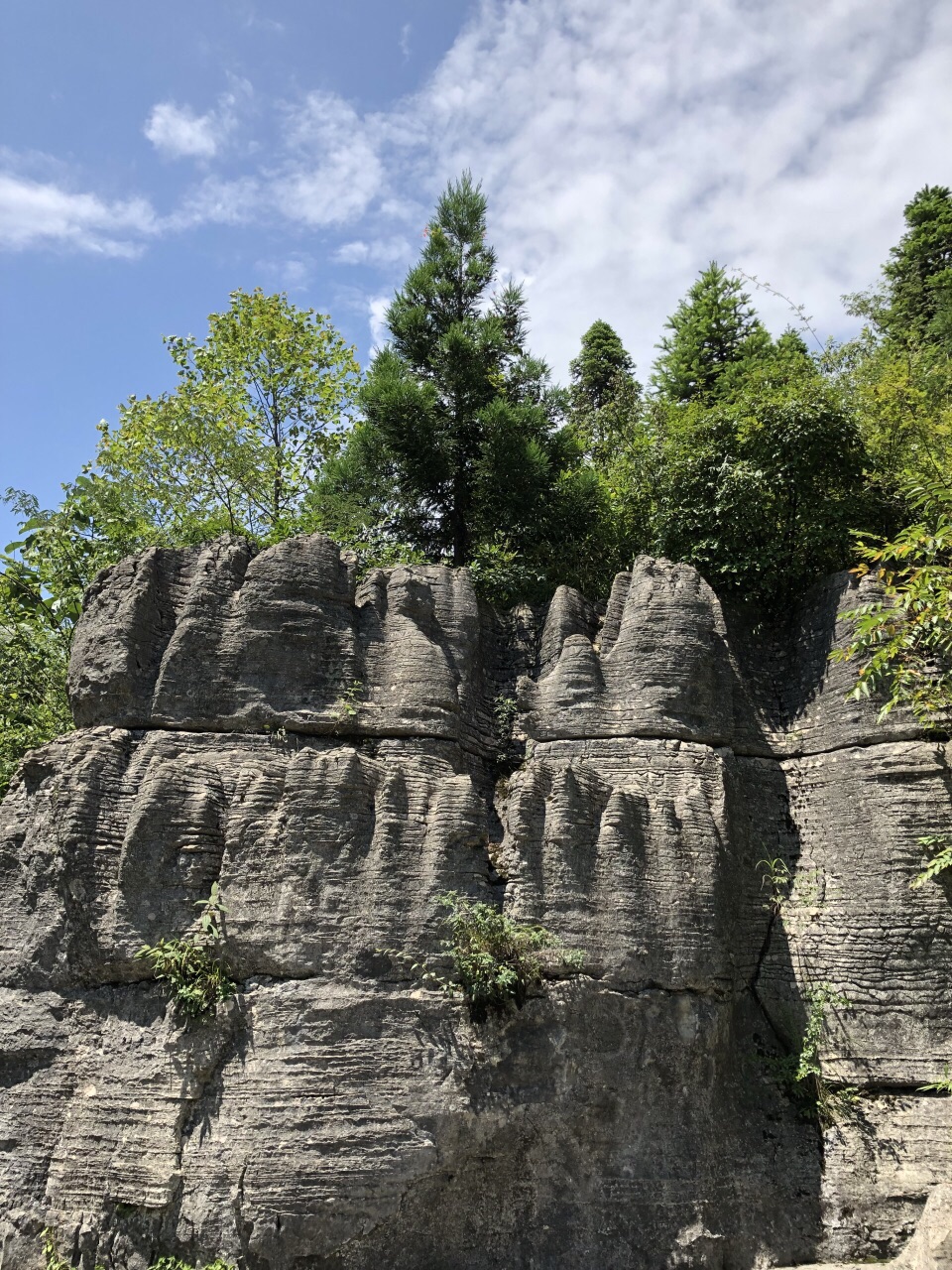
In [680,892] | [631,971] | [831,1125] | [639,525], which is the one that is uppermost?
[639,525]

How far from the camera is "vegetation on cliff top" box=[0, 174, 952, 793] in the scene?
8.65 m

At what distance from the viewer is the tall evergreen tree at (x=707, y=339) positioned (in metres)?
16.4

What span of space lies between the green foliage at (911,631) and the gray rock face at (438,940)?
34 cm

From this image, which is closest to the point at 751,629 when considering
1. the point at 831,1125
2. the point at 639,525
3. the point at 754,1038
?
the point at 639,525

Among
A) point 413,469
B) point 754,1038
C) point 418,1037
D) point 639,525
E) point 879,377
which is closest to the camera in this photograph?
point 418,1037

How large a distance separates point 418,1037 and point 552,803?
6.40ft

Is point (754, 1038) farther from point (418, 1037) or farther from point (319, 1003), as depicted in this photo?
point (319, 1003)

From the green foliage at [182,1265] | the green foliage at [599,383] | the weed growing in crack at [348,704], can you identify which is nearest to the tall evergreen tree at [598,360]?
the green foliage at [599,383]

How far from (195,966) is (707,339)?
14.9 m

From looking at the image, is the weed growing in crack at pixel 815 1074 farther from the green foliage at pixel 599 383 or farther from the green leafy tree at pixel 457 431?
the green foliage at pixel 599 383

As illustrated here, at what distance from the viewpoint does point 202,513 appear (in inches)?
491

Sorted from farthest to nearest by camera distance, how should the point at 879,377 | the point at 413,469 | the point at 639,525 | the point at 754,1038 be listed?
the point at 879,377 < the point at 413,469 < the point at 639,525 < the point at 754,1038

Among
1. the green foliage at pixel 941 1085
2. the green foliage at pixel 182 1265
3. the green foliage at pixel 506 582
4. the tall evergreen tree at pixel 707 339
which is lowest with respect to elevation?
the green foliage at pixel 182 1265

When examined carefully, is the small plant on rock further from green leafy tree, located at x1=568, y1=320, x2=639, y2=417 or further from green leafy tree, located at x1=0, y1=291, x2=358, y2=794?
green leafy tree, located at x1=568, y1=320, x2=639, y2=417
